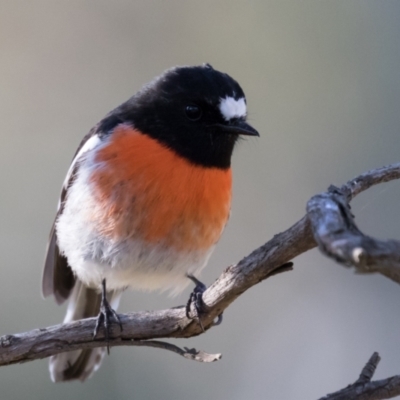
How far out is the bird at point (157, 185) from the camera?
3727mm

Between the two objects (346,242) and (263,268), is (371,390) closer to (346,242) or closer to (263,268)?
(263,268)

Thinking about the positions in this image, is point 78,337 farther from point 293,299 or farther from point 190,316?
point 293,299

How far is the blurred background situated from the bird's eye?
7.06 feet

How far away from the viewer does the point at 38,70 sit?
6633mm

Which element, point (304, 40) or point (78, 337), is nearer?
point (78, 337)

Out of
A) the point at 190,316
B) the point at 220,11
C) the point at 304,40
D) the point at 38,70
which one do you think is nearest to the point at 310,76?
the point at 304,40

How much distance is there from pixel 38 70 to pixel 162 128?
10.1ft

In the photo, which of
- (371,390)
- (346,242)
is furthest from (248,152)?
(346,242)

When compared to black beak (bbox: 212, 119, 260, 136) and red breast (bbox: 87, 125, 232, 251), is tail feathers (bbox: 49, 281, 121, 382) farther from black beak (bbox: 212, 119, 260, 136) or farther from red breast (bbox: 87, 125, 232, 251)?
black beak (bbox: 212, 119, 260, 136)

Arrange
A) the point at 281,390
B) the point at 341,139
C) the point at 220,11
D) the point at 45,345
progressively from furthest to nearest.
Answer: the point at 220,11 → the point at 341,139 → the point at 281,390 → the point at 45,345

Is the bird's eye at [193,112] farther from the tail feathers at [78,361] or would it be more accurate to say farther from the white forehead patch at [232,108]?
the tail feathers at [78,361]

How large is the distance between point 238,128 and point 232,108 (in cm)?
11

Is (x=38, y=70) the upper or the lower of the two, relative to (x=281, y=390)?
upper

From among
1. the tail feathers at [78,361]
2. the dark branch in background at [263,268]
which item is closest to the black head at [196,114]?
the dark branch in background at [263,268]
